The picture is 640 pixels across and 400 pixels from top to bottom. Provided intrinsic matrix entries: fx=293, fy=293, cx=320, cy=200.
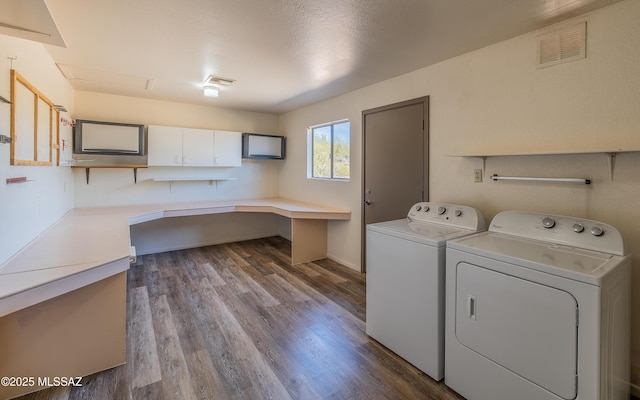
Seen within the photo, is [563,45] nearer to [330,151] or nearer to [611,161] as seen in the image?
[611,161]

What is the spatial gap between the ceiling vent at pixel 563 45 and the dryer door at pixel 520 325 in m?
1.60

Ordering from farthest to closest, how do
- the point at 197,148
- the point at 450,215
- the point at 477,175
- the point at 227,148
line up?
the point at 227,148 → the point at 197,148 → the point at 477,175 → the point at 450,215

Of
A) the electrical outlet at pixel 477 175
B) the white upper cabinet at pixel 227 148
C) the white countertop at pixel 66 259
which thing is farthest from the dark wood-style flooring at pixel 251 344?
the white upper cabinet at pixel 227 148

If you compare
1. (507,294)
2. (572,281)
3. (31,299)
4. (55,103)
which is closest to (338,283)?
(507,294)

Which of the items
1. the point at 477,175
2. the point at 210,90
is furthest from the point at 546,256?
the point at 210,90

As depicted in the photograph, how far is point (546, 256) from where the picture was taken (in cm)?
154

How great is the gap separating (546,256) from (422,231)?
2.47 ft

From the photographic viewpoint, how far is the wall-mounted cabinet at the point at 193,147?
4.32 m

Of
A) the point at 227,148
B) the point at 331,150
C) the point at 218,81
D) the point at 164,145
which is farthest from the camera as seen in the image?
the point at 227,148

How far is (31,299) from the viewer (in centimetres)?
137

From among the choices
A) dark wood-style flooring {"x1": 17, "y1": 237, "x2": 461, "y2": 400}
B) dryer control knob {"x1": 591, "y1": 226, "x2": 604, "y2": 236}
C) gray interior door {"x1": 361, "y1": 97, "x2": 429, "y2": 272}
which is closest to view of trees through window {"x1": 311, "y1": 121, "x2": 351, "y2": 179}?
gray interior door {"x1": 361, "y1": 97, "x2": 429, "y2": 272}

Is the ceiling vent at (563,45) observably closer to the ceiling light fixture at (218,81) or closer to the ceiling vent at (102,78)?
the ceiling light fixture at (218,81)

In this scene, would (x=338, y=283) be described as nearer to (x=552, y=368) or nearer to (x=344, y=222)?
(x=344, y=222)

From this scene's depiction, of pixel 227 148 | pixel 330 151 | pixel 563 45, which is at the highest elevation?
pixel 563 45
